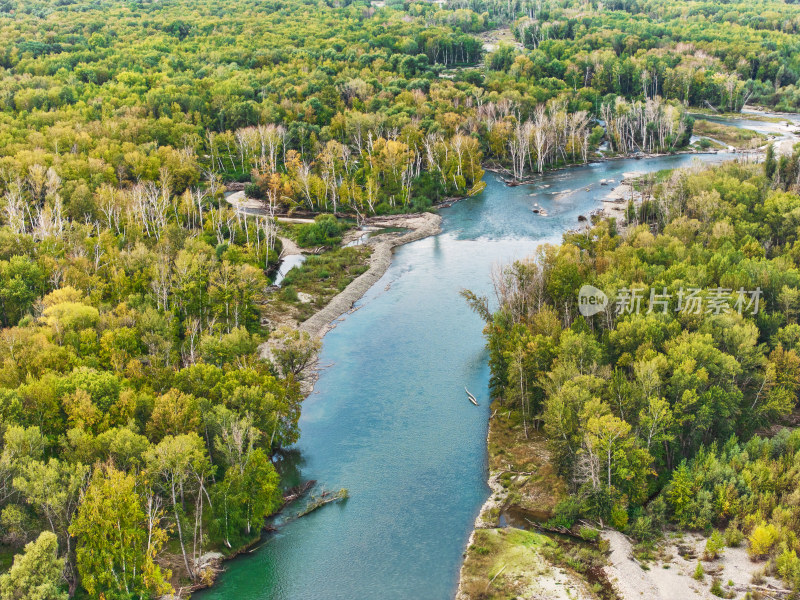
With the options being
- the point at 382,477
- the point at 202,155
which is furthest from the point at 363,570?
the point at 202,155

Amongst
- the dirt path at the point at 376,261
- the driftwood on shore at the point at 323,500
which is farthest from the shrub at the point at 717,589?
the dirt path at the point at 376,261

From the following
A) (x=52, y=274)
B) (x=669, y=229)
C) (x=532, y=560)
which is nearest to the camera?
(x=532, y=560)

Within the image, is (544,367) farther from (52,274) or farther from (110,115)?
(110,115)

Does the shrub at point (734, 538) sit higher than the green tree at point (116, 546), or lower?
lower

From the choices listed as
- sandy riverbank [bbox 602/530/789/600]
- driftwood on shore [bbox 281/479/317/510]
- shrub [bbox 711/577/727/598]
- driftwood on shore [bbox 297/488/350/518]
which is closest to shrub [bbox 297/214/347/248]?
driftwood on shore [bbox 281/479/317/510]

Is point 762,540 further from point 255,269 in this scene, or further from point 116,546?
point 255,269

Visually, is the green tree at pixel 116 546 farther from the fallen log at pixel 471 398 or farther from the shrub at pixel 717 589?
the shrub at pixel 717 589

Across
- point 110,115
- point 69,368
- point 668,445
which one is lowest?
point 668,445

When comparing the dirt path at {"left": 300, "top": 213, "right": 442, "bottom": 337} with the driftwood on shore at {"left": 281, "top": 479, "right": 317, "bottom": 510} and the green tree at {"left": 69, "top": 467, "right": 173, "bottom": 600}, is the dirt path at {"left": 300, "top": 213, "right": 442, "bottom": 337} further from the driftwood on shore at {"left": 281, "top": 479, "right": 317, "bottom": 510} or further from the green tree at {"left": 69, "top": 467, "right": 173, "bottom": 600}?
the green tree at {"left": 69, "top": 467, "right": 173, "bottom": 600}
